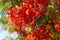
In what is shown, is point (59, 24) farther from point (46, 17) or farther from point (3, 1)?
point (3, 1)

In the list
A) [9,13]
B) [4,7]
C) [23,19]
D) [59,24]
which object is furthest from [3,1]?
[59,24]

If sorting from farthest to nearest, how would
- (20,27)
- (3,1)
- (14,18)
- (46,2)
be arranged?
(3,1), (20,27), (14,18), (46,2)

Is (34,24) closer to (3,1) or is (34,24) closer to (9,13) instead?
(9,13)

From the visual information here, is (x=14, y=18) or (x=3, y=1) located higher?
(x=3, y=1)

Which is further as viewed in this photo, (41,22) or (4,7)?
(4,7)

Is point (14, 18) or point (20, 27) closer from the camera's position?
point (14, 18)

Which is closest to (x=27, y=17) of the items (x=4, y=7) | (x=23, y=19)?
(x=23, y=19)

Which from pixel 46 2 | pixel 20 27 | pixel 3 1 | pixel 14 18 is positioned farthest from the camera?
pixel 3 1

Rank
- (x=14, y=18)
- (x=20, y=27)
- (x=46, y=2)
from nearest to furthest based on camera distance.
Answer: (x=46, y=2), (x=14, y=18), (x=20, y=27)

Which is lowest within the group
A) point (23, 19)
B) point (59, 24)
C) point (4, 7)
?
point (59, 24)
